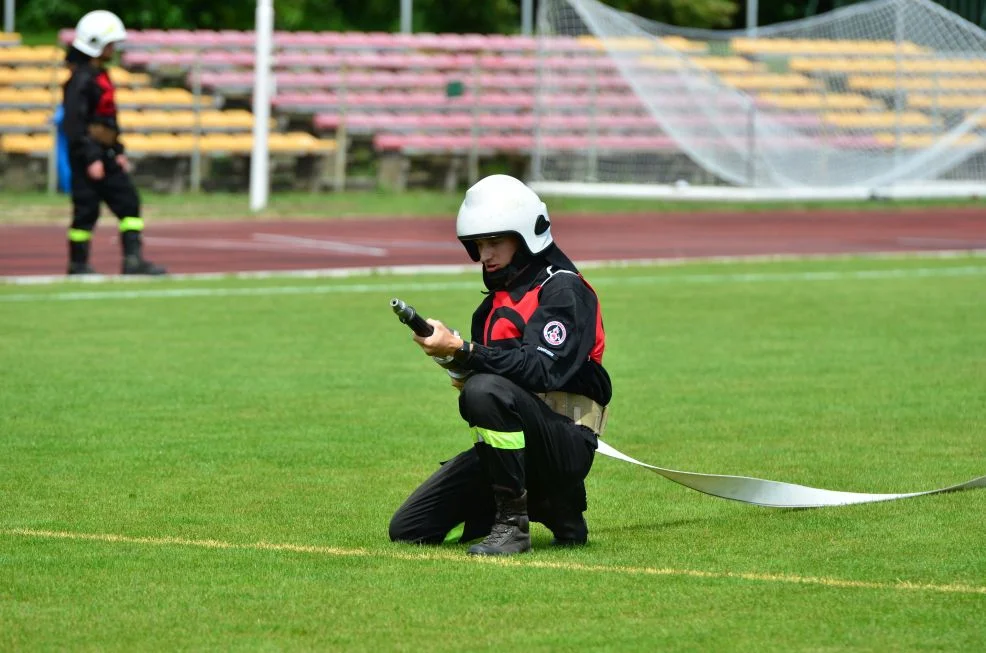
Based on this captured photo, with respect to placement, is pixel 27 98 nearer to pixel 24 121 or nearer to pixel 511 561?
pixel 24 121

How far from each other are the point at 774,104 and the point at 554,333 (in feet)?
82.5

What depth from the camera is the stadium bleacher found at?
29938mm

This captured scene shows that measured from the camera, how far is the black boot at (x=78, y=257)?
17.1m

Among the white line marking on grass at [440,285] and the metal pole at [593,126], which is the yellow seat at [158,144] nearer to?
the metal pole at [593,126]

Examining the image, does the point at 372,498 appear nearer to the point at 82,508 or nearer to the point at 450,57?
the point at 82,508

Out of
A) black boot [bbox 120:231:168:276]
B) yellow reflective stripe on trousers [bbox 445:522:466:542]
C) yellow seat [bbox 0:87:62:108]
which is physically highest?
yellow seat [bbox 0:87:62:108]

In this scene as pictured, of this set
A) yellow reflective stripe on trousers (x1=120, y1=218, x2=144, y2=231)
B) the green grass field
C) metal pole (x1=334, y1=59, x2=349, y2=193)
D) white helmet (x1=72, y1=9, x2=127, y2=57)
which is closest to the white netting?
metal pole (x1=334, y1=59, x2=349, y2=193)

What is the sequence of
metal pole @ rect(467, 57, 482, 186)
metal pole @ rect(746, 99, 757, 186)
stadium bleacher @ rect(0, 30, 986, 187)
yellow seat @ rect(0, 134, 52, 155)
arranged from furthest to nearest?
metal pole @ rect(467, 57, 482, 186) < stadium bleacher @ rect(0, 30, 986, 187) < yellow seat @ rect(0, 134, 52, 155) < metal pole @ rect(746, 99, 757, 186)

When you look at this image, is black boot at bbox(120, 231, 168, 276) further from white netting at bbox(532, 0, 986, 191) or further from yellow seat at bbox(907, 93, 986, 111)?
yellow seat at bbox(907, 93, 986, 111)

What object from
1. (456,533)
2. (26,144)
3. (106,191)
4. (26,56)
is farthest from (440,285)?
(26,56)

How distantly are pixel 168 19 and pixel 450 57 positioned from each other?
8.01 m

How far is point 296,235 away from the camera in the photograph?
2291 cm

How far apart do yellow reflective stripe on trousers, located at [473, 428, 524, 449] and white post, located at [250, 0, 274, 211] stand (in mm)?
20217

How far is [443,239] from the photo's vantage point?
75.3ft
